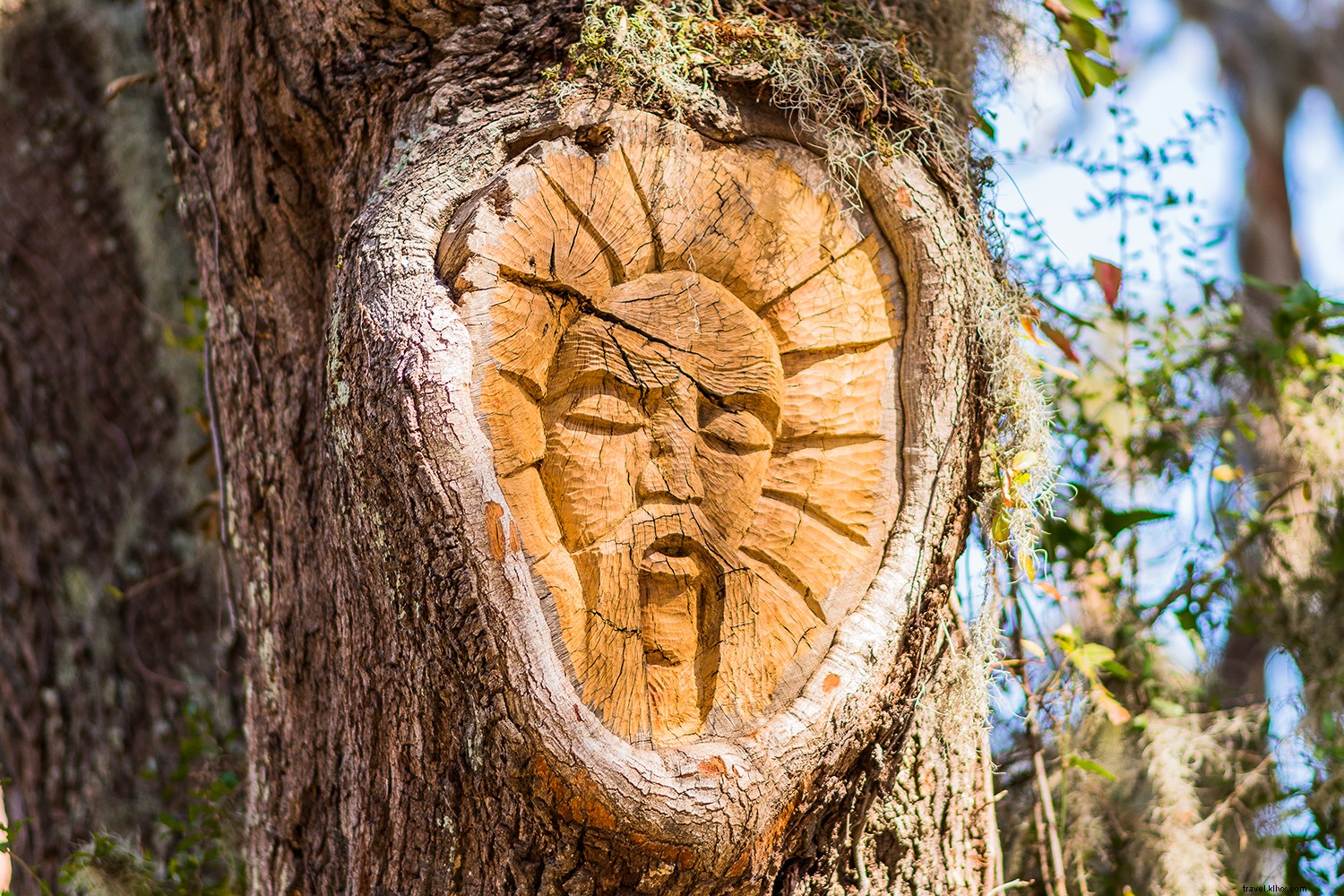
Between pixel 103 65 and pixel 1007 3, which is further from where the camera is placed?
pixel 103 65

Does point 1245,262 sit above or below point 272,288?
above

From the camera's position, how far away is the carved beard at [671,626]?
1.31m

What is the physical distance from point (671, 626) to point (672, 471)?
0.22 m

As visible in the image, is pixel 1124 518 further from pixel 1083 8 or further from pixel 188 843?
pixel 188 843

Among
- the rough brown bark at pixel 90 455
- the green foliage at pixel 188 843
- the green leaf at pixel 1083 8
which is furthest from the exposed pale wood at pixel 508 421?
the rough brown bark at pixel 90 455

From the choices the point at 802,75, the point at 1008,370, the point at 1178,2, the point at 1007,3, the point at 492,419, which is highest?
the point at 1178,2

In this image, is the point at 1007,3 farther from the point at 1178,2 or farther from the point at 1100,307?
the point at 1178,2

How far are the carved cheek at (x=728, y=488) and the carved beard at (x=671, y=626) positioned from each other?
0.07ft

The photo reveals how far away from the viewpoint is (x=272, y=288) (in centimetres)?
175

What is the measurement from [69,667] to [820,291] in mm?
2367

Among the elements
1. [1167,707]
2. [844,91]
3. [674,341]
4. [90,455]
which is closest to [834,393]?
[674,341]

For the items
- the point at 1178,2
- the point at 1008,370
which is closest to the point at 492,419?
the point at 1008,370

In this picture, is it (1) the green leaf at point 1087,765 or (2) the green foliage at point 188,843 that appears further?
(2) the green foliage at point 188,843

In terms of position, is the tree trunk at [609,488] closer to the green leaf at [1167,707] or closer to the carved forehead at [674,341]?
the carved forehead at [674,341]
